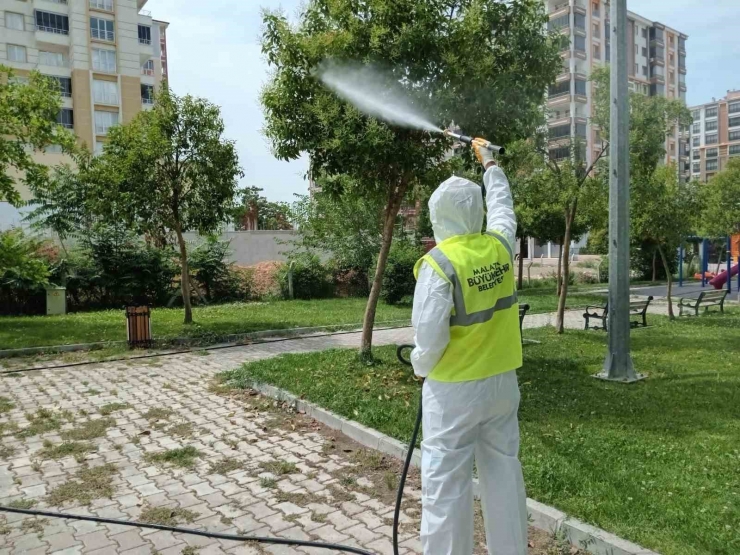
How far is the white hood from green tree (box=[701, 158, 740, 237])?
90.6 ft

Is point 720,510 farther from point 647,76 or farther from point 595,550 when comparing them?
point 647,76

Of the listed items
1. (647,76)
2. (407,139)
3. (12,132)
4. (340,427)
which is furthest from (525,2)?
(647,76)

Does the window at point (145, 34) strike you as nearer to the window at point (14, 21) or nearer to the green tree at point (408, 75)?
the window at point (14, 21)

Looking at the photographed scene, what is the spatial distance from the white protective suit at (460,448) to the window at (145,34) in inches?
2222

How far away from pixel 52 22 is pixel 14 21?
2749 mm

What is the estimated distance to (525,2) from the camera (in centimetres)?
783

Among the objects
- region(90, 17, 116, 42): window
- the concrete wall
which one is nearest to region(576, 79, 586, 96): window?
region(90, 17, 116, 42): window

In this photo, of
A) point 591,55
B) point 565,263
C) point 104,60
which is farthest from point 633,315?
point 591,55

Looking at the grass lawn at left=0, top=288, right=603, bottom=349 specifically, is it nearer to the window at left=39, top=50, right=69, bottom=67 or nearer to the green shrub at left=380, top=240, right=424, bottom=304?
the green shrub at left=380, top=240, right=424, bottom=304

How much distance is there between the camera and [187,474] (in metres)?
4.91

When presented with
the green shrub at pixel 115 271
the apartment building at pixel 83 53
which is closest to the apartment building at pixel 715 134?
the apartment building at pixel 83 53

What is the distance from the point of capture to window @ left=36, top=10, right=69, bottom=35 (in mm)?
46188

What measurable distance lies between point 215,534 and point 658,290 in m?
26.0

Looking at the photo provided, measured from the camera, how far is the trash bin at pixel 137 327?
1116 centimetres
